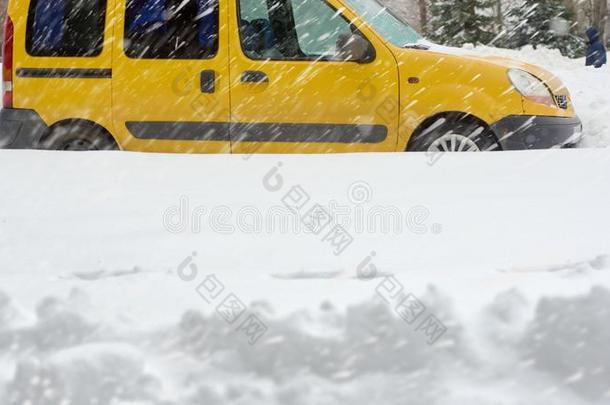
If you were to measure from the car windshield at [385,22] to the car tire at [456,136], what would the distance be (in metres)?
0.73

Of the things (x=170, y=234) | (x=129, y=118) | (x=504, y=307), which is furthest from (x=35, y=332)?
(x=129, y=118)

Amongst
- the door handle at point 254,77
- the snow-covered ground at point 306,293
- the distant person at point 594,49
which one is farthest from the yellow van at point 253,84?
the distant person at point 594,49

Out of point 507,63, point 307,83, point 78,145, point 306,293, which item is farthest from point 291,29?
point 306,293

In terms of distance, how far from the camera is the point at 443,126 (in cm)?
604

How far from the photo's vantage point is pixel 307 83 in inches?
240

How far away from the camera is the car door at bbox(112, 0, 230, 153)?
6207 millimetres

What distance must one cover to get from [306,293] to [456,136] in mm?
3264

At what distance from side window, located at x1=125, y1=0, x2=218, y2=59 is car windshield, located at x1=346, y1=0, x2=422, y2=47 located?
112 centimetres

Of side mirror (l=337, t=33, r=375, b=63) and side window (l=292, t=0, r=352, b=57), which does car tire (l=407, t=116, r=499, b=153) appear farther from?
side window (l=292, t=0, r=352, b=57)

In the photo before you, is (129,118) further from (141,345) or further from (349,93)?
(141,345)

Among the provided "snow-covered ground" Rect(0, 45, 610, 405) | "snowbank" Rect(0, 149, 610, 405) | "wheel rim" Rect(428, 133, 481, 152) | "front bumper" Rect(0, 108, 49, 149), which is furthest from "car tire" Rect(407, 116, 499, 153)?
"front bumper" Rect(0, 108, 49, 149)

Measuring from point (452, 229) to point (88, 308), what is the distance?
1.62 metres

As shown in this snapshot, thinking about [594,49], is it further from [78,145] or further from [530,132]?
[78,145]

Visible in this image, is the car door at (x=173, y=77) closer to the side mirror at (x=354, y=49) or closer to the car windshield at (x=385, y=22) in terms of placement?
the side mirror at (x=354, y=49)
